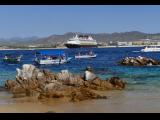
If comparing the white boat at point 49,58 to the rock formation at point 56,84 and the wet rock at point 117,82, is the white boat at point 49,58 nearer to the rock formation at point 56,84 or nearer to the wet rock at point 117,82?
the rock formation at point 56,84

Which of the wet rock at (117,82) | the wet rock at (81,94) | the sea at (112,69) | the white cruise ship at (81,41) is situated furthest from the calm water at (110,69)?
the wet rock at (81,94)

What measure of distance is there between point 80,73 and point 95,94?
500 millimetres

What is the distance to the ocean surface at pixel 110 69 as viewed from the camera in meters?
8.73

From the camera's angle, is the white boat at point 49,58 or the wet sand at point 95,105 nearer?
the wet sand at point 95,105

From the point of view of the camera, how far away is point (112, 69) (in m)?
9.11

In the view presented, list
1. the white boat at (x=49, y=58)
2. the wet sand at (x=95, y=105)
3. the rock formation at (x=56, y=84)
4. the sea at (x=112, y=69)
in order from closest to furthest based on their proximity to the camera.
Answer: the wet sand at (x=95, y=105)
the rock formation at (x=56, y=84)
the sea at (x=112, y=69)
the white boat at (x=49, y=58)

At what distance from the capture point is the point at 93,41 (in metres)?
8.39

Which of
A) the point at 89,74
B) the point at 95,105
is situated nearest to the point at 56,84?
the point at 89,74

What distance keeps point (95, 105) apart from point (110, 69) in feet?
3.21

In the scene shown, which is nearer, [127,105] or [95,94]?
[127,105]

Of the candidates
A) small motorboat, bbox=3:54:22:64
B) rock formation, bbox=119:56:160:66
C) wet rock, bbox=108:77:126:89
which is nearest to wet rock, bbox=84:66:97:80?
wet rock, bbox=108:77:126:89
